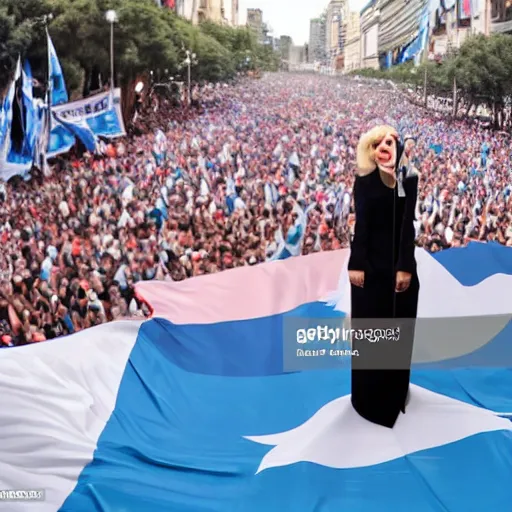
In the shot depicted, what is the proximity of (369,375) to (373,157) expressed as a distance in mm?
1045

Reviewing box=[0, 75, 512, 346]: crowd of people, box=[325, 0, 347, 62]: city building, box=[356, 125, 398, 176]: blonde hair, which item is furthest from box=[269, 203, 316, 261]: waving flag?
box=[356, 125, 398, 176]: blonde hair

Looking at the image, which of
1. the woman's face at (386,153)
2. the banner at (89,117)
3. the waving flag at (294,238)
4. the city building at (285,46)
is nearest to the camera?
the woman's face at (386,153)

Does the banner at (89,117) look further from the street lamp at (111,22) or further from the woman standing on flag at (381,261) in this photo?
the woman standing on flag at (381,261)

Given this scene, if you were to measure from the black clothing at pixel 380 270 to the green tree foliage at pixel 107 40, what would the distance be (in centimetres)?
195

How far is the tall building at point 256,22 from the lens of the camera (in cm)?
454

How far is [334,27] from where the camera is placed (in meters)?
4.54

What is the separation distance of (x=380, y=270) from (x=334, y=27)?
228cm

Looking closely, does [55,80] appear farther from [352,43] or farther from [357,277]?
[357,277]

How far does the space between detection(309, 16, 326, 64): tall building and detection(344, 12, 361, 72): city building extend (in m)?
0.17

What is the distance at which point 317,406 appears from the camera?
3379 millimetres

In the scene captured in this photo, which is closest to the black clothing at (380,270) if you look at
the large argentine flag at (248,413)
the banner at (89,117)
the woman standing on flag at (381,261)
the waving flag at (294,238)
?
the woman standing on flag at (381,261)

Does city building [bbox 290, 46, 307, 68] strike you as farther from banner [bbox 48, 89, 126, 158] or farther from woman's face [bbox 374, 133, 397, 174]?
woman's face [bbox 374, 133, 397, 174]

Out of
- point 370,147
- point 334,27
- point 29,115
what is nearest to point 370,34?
point 334,27

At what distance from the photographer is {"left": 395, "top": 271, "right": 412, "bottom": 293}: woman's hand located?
304 centimetres
